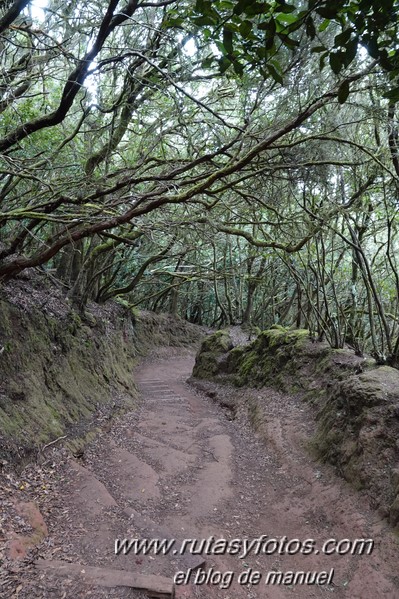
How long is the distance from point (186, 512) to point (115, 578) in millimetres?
1815

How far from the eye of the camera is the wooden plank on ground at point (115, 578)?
3096mm

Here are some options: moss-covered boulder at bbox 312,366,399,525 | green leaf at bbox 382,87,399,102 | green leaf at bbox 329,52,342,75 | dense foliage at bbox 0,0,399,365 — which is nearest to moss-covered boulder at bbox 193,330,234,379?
dense foliage at bbox 0,0,399,365

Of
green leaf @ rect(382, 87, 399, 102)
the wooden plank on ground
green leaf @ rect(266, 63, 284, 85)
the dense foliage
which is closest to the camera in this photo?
green leaf @ rect(382, 87, 399, 102)

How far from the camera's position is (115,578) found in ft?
10.3

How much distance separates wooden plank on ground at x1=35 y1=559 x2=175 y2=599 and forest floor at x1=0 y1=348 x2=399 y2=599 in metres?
0.02

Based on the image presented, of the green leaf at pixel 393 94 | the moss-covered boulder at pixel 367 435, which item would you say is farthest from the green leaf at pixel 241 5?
the moss-covered boulder at pixel 367 435

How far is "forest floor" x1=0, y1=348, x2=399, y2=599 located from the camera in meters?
3.47

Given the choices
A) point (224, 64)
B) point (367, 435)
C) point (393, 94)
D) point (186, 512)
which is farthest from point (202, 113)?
point (186, 512)

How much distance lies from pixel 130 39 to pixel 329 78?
111 inches

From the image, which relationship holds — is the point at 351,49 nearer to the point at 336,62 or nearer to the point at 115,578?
the point at 336,62

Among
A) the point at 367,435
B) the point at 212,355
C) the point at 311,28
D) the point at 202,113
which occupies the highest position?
the point at 202,113

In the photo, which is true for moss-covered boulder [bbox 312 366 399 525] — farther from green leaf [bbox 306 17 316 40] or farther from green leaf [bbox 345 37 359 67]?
green leaf [bbox 306 17 316 40]

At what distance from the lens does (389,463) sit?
4.59m

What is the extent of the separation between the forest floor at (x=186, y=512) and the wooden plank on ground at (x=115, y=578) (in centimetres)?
2
